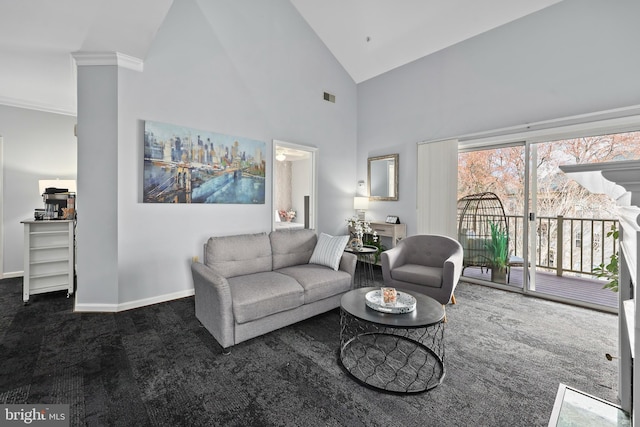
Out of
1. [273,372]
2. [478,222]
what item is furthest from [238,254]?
[478,222]

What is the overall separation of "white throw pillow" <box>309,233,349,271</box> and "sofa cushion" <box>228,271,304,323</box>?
0.61 meters

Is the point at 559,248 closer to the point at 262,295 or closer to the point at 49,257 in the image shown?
the point at 262,295

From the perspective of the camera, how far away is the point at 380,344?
2467 mm

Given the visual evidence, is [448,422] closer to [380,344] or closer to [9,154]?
[380,344]

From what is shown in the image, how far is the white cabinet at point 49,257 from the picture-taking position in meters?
3.42

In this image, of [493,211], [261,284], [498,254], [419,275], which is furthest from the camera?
[493,211]

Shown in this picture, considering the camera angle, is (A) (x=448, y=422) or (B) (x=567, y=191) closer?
(A) (x=448, y=422)

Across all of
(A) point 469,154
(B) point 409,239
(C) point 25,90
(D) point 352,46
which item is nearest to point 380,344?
(B) point 409,239

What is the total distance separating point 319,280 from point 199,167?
215 centimetres

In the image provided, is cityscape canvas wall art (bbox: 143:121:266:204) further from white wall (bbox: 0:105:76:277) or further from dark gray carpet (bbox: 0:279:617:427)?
white wall (bbox: 0:105:76:277)

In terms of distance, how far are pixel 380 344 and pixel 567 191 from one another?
11.8ft

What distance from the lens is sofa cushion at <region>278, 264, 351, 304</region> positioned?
110 inches

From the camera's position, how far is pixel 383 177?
17.6 feet

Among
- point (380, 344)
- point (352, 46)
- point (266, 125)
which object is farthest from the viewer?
point (352, 46)
